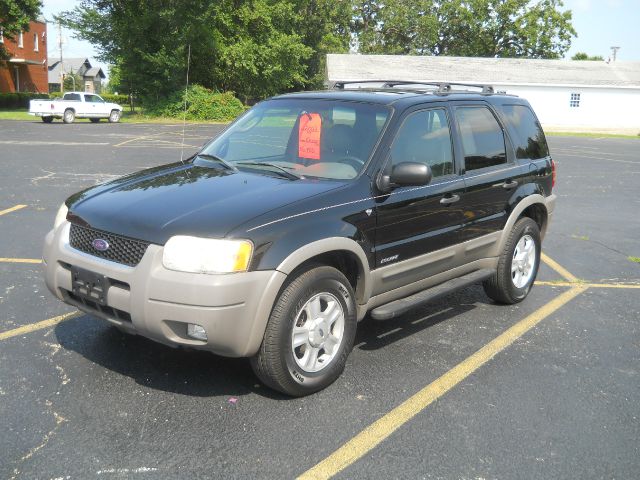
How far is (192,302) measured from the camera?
348 cm

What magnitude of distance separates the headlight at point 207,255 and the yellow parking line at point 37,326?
196cm

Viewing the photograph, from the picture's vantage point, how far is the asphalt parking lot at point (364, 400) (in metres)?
3.28

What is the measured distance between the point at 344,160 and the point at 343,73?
49.7 metres

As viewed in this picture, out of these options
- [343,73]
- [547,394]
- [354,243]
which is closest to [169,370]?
[354,243]

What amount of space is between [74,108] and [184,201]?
106ft

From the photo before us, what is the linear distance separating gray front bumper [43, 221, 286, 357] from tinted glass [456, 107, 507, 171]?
94.1 inches

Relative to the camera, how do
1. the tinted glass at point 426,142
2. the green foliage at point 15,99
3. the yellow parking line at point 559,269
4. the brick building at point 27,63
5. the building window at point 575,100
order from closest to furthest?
the tinted glass at point 426,142 → the yellow parking line at point 559,269 → the green foliage at point 15,99 → the brick building at point 27,63 → the building window at point 575,100

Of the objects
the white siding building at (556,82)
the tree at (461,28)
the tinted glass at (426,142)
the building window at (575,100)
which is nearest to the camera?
the tinted glass at (426,142)

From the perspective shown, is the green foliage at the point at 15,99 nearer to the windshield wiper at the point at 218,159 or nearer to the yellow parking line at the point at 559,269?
the yellow parking line at the point at 559,269

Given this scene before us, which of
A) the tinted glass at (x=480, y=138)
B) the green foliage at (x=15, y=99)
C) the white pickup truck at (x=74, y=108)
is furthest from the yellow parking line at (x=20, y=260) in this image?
the green foliage at (x=15, y=99)

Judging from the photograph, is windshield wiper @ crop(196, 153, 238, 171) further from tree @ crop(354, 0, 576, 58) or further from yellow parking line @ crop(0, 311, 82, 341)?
tree @ crop(354, 0, 576, 58)

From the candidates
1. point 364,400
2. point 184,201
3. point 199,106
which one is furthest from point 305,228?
point 199,106

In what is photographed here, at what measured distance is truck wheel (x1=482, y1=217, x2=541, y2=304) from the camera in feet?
18.9

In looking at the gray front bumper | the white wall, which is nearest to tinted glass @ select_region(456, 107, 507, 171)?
the gray front bumper
